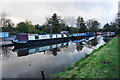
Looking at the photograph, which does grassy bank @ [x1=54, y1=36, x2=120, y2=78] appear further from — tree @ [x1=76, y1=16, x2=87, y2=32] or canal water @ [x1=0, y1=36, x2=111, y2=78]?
tree @ [x1=76, y1=16, x2=87, y2=32]

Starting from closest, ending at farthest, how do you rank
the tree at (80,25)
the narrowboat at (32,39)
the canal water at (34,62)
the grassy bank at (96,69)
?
1. the grassy bank at (96,69)
2. the canal water at (34,62)
3. the narrowboat at (32,39)
4. the tree at (80,25)

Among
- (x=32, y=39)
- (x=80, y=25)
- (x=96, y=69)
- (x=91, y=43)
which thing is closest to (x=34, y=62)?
(x=96, y=69)

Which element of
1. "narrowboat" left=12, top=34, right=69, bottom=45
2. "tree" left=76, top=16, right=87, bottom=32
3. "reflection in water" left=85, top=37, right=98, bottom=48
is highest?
"tree" left=76, top=16, right=87, bottom=32

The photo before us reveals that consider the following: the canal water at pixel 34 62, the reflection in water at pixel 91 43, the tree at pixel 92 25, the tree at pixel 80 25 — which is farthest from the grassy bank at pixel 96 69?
the tree at pixel 92 25

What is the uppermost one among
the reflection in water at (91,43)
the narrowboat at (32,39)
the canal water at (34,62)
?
the narrowboat at (32,39)

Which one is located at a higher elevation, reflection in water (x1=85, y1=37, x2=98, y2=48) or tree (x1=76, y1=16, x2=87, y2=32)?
tree (x1=76, y1=16, x2=87, y2=32)

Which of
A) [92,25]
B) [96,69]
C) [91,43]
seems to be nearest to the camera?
[96,69]

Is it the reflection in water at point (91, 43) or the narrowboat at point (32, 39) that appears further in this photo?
the reflection in water at point (91, 43)

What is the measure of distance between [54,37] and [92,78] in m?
14.5

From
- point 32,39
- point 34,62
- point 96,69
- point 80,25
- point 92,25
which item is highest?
point 92,25

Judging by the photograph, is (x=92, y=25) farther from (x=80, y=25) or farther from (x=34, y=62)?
(x=34, y=62)

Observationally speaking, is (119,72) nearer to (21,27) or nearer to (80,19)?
(21,27)

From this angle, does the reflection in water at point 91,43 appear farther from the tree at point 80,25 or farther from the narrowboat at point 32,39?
the tree at point 80,25

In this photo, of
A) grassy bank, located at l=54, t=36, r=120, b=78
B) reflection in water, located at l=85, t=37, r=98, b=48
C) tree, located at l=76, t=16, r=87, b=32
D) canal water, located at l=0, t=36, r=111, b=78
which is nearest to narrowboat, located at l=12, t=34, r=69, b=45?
canal water, located at l=0, t=36, r=111, b=78
